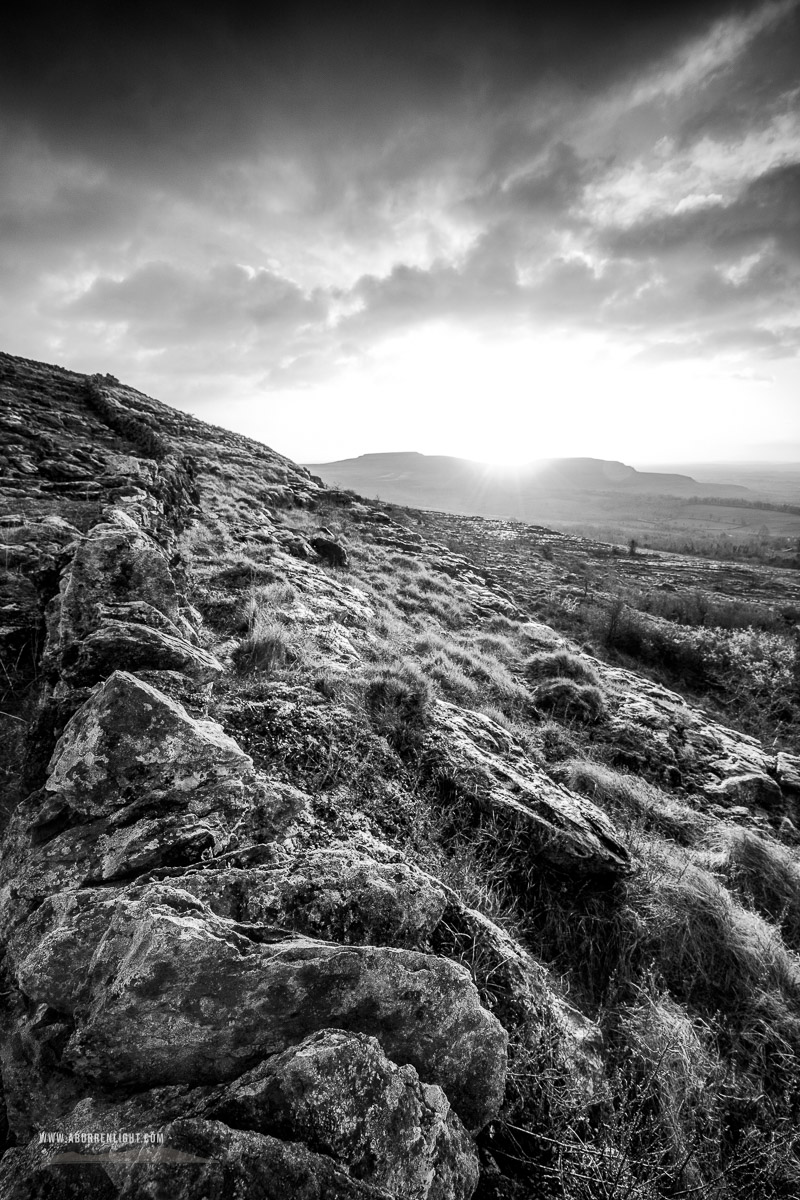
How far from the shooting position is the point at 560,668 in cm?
1279

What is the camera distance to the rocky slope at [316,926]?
1.85m

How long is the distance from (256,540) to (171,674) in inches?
434

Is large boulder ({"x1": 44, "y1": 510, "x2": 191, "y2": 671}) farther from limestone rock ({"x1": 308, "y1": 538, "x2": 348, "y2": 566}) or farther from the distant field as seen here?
the distant field

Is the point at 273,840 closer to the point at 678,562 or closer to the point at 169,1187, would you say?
the point at 169,1187

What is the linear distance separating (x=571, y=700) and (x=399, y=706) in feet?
19.2

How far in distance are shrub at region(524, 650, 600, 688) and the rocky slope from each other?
4376mm

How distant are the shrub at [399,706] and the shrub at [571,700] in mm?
4719

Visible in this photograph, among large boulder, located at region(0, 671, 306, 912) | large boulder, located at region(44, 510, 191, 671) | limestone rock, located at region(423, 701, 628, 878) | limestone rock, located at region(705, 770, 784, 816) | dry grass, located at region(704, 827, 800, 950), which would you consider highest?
large boulder, located at region(44, 510, 191, 671)

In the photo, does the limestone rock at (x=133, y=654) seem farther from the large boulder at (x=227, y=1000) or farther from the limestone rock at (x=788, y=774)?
the limestone rock at (x=788, y=774)

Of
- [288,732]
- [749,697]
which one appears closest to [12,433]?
[288,732]

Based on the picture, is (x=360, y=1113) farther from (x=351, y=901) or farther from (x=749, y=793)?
(x=749, y=793)

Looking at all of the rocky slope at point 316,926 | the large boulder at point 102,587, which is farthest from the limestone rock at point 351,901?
the large boulder at point 102,587

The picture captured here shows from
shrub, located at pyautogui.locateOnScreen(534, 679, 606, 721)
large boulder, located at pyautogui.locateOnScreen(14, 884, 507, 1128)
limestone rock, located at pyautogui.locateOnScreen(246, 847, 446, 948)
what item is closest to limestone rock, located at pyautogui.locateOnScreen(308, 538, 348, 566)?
shrub, located at pyautogui.locateOnScreen(534, 679, 606, 721)

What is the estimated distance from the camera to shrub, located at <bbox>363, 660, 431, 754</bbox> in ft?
18.9
